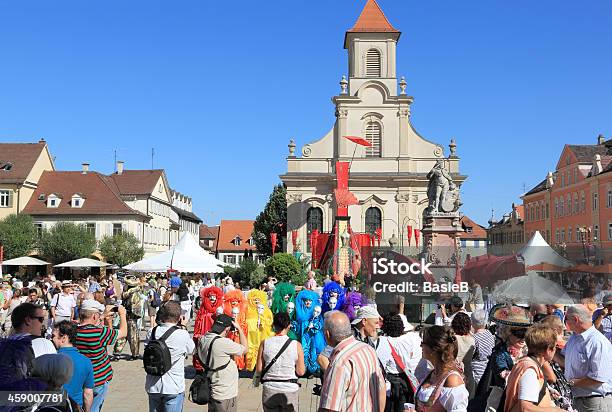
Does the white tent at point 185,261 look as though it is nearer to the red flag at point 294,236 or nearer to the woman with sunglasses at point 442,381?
the woman with sunglasses at point 442,381

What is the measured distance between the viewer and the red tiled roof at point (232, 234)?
9081 cm

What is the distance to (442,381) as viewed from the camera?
4355mm

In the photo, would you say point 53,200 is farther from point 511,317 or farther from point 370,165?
point 511,317

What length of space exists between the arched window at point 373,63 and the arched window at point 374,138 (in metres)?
4.50

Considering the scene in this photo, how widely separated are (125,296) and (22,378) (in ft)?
37.5

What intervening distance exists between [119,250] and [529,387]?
50.3m

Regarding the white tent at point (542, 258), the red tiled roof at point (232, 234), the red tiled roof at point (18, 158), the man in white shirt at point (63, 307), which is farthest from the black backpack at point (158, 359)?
the red tiled roof at point (232, 234)

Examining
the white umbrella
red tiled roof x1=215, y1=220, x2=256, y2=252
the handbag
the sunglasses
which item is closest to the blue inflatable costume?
the white umbrella

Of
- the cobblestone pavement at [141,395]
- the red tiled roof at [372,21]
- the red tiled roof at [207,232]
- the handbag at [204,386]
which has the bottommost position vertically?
the cobblestone pavement at [141,395]

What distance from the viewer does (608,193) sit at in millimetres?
47062

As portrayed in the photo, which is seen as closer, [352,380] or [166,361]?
[352,380]

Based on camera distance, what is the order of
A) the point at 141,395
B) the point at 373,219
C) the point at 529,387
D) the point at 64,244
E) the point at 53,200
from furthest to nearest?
the point at 53,200
the point at 373,219
the point at 64,244
the point at 141,395
the point at 529,387

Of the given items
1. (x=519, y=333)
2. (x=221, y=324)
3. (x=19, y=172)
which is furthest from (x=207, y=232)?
(x=519, y=333)

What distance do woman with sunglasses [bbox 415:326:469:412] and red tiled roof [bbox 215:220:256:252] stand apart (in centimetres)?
8497
